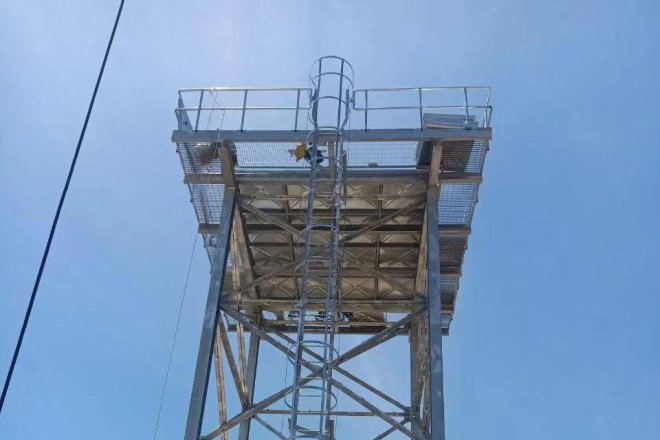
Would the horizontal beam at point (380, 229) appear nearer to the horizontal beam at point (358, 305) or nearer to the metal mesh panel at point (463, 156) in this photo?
the horizontal beam at point (358, 305)

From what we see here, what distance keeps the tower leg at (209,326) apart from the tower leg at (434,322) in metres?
4.60

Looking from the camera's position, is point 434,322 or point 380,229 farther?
point 380,229

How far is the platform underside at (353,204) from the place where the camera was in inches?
724

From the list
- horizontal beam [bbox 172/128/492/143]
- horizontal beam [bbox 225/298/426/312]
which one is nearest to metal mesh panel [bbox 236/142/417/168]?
horizontal beam [bbox 172/128/492/143]

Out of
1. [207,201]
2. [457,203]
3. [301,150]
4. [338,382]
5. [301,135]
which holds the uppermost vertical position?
[301,135]

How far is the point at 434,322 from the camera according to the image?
57.1ft

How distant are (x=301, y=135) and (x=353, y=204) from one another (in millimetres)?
2804

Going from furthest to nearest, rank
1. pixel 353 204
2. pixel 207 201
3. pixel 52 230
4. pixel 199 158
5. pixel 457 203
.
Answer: pixel 353 204
pixel 207 201
pixel 457 203
pixel 199 158
pixel 52 230

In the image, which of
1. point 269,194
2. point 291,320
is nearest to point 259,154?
point 269,194

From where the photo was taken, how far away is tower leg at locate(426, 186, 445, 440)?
16.0m

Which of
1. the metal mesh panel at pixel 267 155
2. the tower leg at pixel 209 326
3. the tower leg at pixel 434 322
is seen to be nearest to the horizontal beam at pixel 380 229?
the tower leg at pixel 434 322

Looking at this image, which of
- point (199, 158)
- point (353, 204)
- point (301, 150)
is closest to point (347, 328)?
point (353, 204)

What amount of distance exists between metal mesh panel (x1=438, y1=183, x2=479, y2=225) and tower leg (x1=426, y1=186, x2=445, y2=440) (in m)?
0.54

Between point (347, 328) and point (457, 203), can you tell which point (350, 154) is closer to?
point (457, 203)
